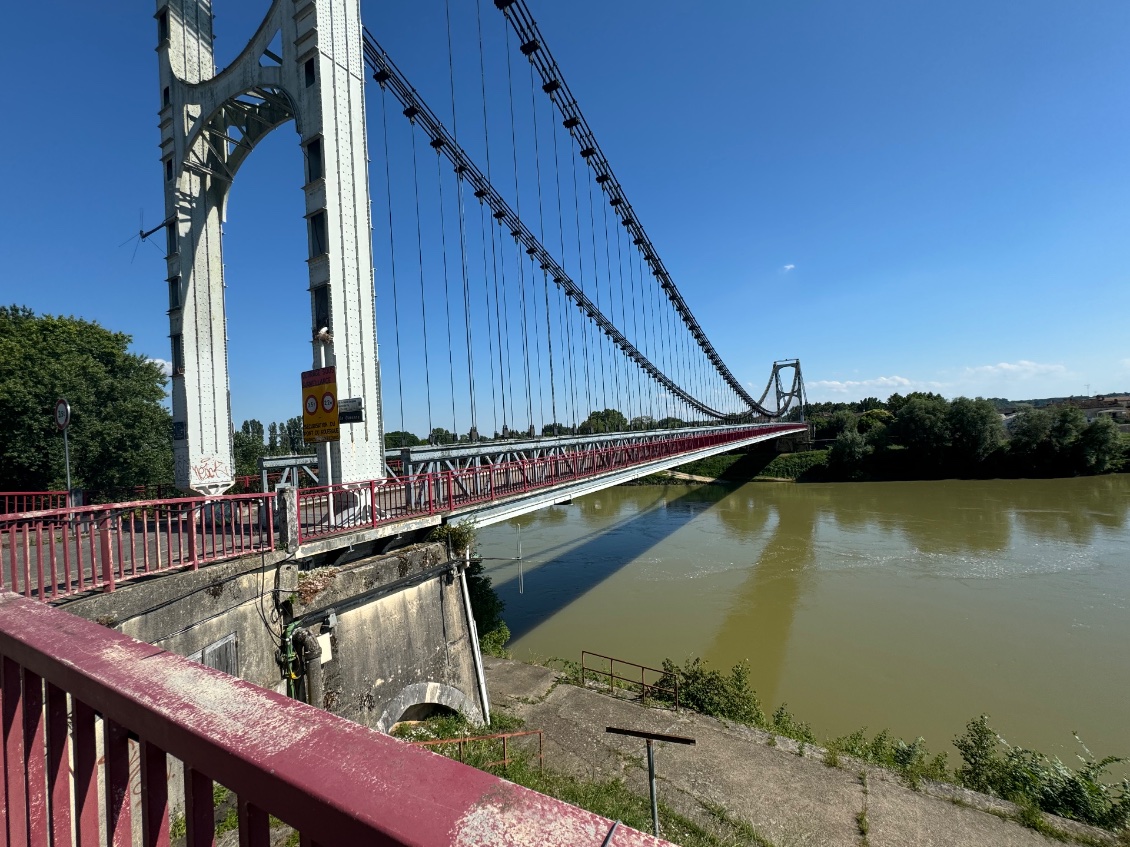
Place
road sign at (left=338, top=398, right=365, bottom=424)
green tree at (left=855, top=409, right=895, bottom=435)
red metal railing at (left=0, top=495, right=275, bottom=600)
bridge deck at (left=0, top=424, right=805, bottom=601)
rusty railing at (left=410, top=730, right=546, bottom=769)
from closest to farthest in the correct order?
1. red metal railing at (left=0, top=495, right=275, bottom=600)
2. bridge deck at (left=0, top=424, right=805, bottom=601)
3. rusty railing at (left=410, top=730, right=546, bottom=769)
4. road sign at (left=338, top=398, right=365, bottom=424)
5. green tree at (left=855, top=409, right=895, bottom=435)

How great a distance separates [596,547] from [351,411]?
1610 cm

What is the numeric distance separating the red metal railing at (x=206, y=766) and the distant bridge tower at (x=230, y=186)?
580 cm

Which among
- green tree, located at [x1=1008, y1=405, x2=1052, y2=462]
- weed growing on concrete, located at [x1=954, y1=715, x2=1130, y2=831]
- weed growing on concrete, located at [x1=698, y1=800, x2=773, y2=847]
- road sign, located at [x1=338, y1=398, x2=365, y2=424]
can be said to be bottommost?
weed growing on concrete, located at [x1=954, y1=715, x2=1130, y2=831]

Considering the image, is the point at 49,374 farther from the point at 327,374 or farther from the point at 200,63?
the point at 327,374

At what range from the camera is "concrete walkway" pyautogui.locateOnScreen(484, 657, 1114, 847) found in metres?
5.07

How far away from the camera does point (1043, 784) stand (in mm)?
6062

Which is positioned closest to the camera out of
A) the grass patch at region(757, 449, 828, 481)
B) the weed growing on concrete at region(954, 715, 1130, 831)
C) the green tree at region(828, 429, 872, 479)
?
the weed growing on concrete at region(954, 715, 1130, 831)

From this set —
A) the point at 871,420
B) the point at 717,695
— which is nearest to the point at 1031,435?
the point at 871,420

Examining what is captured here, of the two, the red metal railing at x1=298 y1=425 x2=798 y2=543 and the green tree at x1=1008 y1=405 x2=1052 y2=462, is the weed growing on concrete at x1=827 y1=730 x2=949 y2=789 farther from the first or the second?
the green tree at x1=1008 y1=405 x2=1052 y2=462

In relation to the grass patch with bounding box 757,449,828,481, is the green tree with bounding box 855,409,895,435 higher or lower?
higher

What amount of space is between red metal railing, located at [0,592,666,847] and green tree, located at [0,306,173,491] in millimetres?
14774

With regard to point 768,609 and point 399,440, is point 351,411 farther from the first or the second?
point 399,440

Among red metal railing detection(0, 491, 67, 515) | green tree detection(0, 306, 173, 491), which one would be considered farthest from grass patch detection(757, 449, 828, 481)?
red metal railing detection(0, 491, 67, 515)

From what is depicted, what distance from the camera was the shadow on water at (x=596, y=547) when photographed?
1411 cm
